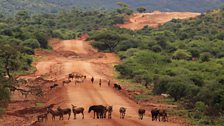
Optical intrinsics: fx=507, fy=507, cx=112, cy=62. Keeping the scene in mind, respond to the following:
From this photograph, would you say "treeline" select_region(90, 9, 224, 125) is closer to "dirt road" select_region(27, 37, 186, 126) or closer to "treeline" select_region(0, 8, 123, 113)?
"dirt road" select_region(27, 37, 186, 126)

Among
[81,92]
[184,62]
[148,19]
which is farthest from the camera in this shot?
[148,19]

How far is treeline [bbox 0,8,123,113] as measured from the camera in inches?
2432

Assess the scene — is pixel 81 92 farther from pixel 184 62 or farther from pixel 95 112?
pixel 184 62

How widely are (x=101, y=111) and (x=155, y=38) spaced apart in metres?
57.0

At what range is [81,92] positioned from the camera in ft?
135

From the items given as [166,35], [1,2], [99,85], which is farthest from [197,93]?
[1,2]

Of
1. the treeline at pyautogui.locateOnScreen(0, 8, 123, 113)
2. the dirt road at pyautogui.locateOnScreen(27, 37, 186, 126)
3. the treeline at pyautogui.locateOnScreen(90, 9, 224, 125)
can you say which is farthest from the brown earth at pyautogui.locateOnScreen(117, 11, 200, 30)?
the dirt road at pyautogui.locateOnScreen(27, 37, 186, 126)

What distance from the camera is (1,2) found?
17675cm

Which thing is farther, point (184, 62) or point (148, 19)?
point (148, 19)

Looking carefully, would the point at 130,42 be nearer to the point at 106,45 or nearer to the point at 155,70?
the point at 106,45

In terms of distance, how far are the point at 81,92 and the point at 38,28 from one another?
62.6 m

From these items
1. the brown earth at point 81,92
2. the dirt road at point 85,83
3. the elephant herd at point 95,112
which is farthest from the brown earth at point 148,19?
the elephant herd at point 95,112

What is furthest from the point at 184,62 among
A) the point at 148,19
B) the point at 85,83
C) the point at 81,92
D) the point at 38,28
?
the point at 148,19

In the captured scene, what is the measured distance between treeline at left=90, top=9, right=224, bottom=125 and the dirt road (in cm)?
296
